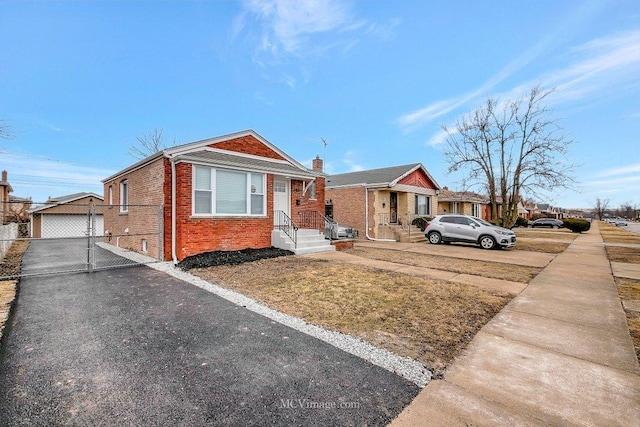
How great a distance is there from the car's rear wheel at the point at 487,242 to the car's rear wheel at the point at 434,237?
2190mm

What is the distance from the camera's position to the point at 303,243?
11086 millimetres

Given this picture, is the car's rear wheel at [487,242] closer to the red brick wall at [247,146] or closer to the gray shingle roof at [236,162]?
the gray shingle roof at [236,162]


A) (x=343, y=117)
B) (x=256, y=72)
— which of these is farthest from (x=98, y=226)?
(x=343, y=117)

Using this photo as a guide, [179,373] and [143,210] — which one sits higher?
[143,210]

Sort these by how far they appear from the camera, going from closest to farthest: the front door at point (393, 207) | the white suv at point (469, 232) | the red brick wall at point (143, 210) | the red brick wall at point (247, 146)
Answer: the red brick wall at point (143, 210), the red brick wall at point (247, 146), the white suv at point (469, 232), the front door at point (393, 207)

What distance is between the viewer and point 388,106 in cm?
1777

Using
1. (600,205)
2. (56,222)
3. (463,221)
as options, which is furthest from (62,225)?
(600,205)

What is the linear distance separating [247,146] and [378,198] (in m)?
10.0

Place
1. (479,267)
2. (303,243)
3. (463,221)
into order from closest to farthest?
(479,267), (303,243), (463,221)

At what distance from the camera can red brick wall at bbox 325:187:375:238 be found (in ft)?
62.1

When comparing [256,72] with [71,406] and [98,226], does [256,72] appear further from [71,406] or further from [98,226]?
[98,226]

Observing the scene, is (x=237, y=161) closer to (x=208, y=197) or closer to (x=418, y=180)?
(x=208, y=197)

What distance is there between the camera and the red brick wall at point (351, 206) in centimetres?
1892

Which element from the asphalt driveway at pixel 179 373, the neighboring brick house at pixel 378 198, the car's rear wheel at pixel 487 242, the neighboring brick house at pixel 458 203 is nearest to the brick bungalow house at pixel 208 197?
the asphalt driveway at pixel 179 373
